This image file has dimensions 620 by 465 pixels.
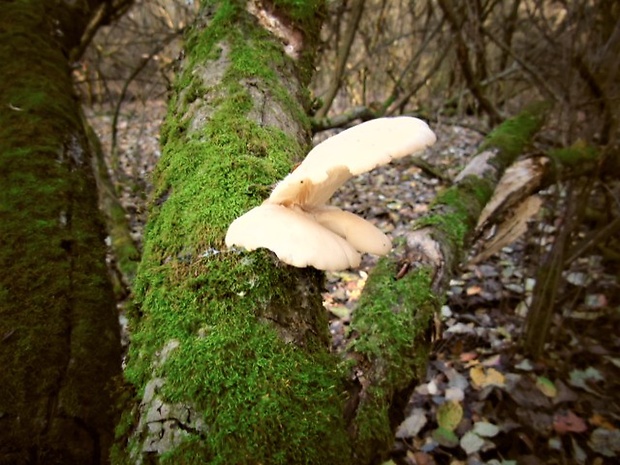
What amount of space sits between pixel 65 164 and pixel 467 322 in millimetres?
3547

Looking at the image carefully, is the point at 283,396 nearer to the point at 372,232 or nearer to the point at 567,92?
the point at 372,232

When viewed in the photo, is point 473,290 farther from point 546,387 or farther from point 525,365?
point 546,387

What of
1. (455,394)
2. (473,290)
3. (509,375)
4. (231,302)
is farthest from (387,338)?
(473,290)

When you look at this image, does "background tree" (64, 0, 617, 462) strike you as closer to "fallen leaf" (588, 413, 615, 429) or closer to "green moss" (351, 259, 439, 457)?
"green moss" (351, 259, 439, 457)

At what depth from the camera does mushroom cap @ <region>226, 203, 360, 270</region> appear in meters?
1.11

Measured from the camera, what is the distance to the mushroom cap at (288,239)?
1113mm

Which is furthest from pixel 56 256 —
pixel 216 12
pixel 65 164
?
pixel 216 12

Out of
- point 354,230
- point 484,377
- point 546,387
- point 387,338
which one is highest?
point 354,230

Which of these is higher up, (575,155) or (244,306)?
(575,155)

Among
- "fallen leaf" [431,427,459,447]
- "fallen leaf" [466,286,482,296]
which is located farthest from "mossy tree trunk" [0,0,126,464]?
"fallen leaf" [466,286,482,296]

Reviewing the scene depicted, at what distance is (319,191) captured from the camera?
138 cm

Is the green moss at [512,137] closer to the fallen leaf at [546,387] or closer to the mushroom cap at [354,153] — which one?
the fallen leaf at [546,387]

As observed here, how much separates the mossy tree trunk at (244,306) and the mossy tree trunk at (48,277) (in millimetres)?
424

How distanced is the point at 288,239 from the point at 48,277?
1083 millimetres
